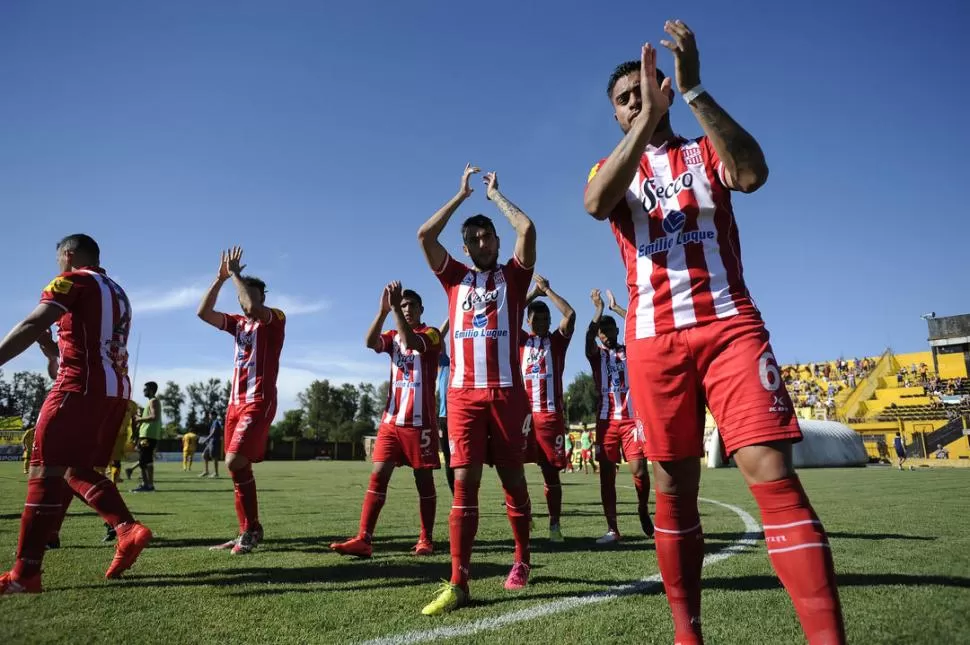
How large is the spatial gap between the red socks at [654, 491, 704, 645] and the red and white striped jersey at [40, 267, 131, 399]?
14.0 feet

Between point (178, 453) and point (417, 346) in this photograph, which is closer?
point (417, 346)

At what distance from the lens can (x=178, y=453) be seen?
51438 millimetres

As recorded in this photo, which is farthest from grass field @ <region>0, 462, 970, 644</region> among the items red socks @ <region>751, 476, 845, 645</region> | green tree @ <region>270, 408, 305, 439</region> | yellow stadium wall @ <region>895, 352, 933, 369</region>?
green tree @ <region>270, 408, 305, 439</region>

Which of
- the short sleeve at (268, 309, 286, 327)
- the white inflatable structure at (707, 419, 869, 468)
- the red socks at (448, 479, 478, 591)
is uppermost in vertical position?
the short sleeve at (268, 309, 286, 327)

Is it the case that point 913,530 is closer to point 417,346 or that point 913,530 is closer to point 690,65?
point 417,346

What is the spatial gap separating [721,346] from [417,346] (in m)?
3.47

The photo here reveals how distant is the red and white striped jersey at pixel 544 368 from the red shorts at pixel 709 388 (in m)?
4.59

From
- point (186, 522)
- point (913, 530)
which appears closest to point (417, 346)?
point (186, 522)

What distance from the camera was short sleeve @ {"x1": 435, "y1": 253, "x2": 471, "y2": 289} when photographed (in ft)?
15.0

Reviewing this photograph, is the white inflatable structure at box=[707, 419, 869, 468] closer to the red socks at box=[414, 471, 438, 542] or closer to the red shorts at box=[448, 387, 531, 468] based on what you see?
the red socks at box=[414, 471, 438, 542]

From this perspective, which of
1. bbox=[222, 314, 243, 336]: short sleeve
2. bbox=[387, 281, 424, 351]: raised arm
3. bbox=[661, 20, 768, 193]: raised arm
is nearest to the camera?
bbox=[661, 20, 768, 193]: raised arm

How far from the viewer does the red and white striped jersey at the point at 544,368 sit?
284 inches

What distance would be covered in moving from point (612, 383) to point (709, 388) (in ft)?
17.0

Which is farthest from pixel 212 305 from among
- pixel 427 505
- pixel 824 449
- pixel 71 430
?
pixel 824 449
